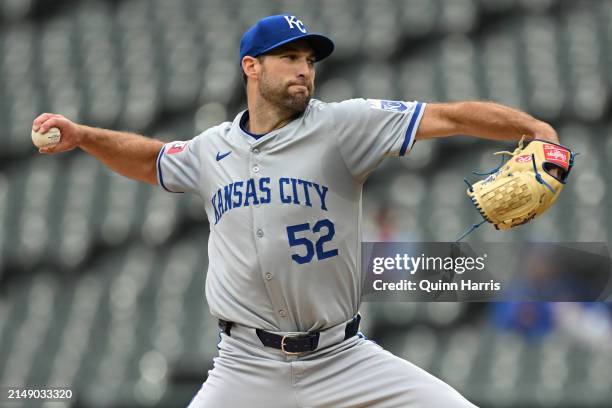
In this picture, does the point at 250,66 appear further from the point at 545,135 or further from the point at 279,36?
the point at 545,135

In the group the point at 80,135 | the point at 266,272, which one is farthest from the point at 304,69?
the point at 80,135

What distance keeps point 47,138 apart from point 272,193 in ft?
2.55

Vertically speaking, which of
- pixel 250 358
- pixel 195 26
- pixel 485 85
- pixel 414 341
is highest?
pixel 195 26

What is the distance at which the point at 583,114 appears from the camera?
5957 mm

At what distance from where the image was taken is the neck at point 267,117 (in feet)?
10.7

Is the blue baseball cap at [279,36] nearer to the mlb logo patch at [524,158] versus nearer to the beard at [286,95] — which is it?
the beard at [286,95]

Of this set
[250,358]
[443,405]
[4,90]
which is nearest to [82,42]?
[4,90]

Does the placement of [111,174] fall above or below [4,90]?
below

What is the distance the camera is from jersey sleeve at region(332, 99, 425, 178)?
10.1 ft

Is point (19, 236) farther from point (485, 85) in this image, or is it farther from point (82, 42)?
point (485, 85)

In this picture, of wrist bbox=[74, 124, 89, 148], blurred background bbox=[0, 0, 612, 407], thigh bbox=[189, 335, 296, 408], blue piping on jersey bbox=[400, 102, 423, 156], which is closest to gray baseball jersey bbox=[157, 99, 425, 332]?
blue piping on jersey bbox=[400, 102, 423, 156]

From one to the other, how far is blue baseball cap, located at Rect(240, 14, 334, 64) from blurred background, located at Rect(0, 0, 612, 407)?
7.53 ft

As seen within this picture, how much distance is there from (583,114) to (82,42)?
3304 mm

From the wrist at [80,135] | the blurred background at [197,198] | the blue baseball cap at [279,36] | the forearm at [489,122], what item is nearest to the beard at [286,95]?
the blue baseball cap at [279,36]
